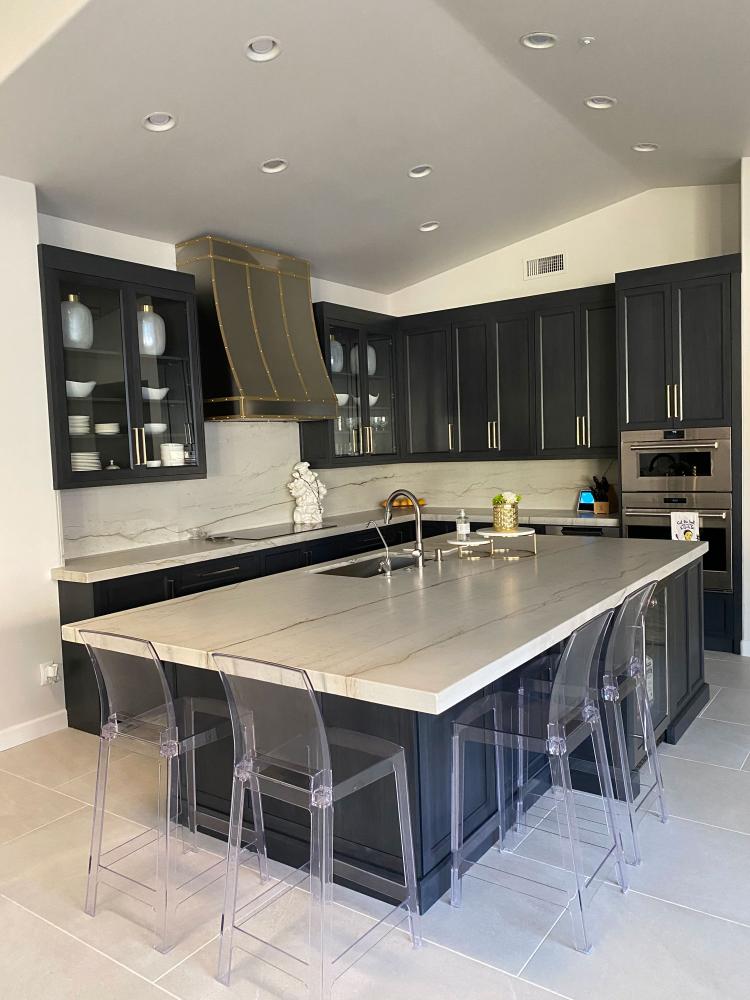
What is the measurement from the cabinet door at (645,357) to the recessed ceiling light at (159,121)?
313 centimetres

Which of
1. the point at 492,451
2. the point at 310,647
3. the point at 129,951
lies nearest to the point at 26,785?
the point at 129,951

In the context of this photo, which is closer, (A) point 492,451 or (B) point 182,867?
(B) point 182,867

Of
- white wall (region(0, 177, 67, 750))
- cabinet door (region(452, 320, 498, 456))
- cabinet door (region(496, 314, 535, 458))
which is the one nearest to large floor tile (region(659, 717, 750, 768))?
cabinet door (region(496, 314, 535, 458))

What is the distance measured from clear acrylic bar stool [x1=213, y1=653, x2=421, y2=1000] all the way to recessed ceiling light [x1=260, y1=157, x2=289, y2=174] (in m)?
3.05

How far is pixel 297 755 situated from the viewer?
A: 214cm

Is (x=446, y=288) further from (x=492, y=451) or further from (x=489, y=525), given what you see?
(x=489, y=525)

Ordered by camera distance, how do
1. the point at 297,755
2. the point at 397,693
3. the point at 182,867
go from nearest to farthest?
the point at 397,693
the point at 297,755
the point at 182,867

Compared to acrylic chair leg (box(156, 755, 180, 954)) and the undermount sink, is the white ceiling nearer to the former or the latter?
the undermount sink

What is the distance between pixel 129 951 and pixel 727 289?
480cm

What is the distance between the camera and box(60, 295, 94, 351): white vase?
4.22m

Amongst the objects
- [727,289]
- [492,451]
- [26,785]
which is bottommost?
[26,785]

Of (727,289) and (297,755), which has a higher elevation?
(727,289)

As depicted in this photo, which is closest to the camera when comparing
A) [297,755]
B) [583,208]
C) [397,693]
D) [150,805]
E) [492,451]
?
[397,693]

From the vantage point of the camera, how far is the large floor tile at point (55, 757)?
3676mm
